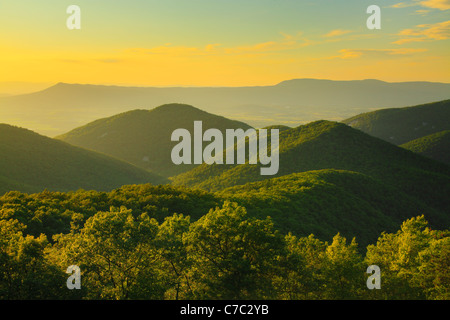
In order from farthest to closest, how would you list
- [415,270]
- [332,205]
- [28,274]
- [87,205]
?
1. [332,205]
2. [87,205]
3. [415,270]
4. [28,274]

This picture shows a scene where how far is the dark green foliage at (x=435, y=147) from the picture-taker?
5998 inches

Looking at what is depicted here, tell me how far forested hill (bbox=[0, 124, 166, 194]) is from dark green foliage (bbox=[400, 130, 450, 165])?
4701 inches

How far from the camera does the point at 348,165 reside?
100438 mm

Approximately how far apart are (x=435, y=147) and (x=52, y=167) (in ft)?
533

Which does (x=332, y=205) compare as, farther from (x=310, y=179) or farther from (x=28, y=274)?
(x=28, y=274)

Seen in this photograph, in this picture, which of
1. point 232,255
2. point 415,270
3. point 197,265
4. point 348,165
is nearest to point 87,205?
point 197,265

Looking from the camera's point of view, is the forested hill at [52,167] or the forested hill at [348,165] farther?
the forested hill at [52,167]

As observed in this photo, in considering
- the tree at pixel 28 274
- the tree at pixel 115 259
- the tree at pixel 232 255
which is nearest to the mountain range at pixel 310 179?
the tree at pixel 232 255

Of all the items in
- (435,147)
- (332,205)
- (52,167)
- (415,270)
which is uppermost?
(435,147)

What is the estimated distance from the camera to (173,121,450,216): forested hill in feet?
307

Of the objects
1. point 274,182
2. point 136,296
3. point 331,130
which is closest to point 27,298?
point 136,296

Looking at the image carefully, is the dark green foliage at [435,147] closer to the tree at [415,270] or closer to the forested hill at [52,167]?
the forested hill at [52,167]

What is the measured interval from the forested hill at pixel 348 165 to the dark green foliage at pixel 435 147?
4491cm
